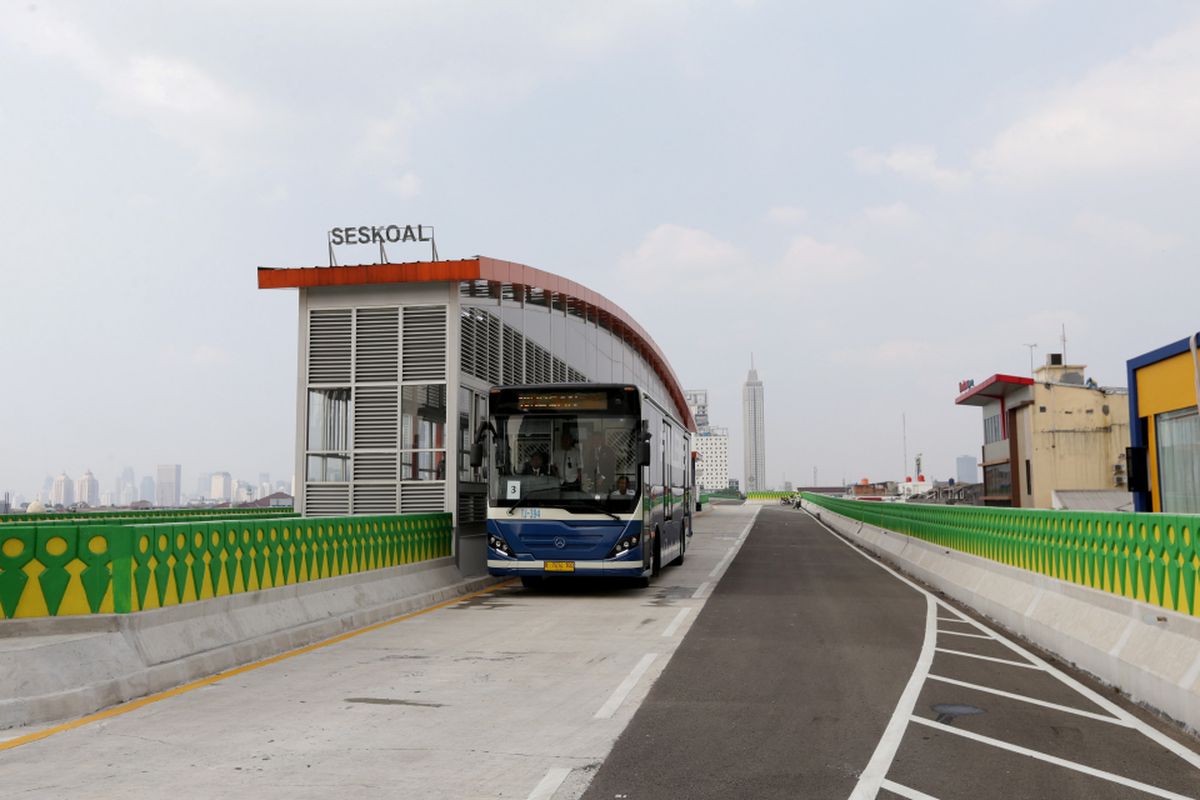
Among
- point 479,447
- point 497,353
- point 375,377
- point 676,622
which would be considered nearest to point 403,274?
point 375,377

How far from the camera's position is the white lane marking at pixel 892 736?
225 inches

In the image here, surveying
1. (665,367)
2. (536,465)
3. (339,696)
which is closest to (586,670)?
(339,696)

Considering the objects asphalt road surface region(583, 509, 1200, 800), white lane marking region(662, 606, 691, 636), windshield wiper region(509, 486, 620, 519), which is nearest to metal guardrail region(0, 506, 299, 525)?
windshield wiper region(509, 486, 620, 519)

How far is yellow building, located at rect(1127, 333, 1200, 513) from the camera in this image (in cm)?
2253

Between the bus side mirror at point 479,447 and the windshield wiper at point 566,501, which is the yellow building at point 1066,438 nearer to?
the windshield wiper at point 566,501

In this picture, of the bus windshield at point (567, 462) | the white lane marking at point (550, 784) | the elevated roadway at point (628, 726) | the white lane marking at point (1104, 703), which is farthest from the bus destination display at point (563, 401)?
the white lane marking at point (550, 784)

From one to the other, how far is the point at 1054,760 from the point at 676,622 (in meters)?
7.24

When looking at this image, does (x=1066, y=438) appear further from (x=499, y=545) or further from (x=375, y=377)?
(x=499, y=545)

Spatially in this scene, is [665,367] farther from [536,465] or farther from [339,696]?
[339,696]

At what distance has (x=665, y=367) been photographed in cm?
5753

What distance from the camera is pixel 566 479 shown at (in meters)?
16.5

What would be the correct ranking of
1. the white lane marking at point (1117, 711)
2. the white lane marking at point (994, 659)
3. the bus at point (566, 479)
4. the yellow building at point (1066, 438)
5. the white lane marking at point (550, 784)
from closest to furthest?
1. the white lane marking at point (550, 784)
2. the white lane marking at point (1117, 711)
3. the white lane marking at point (994, 659)
4. the bus at point (566, 479)
5. the yellow building at point (1066, 438)

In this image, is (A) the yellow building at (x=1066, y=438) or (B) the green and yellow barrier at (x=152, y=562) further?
(A) the yellow building at (x=1066, y=438)

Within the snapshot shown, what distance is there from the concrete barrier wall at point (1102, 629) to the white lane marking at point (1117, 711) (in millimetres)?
243
